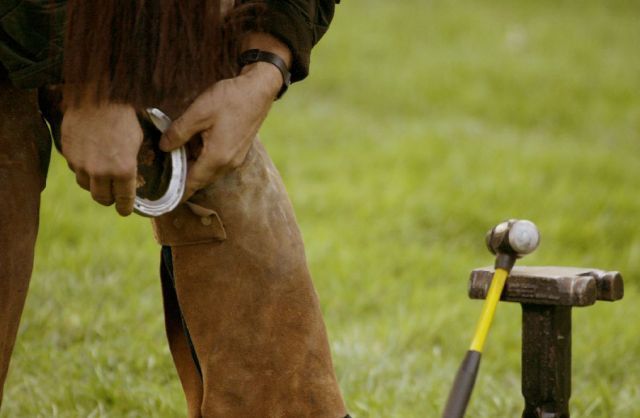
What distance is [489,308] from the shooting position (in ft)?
6.32

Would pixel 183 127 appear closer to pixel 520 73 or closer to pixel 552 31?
pixel 520 73

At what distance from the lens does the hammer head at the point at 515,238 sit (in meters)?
2.00

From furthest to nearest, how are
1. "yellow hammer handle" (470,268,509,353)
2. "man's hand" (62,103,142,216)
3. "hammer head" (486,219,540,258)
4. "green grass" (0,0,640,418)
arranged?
"green grass" (0,0,640,418)
"hammer head" (486,219,540,258)
"yellow hammer handle" (470,268,509,353)
"man's hand" (62,103,142,216)

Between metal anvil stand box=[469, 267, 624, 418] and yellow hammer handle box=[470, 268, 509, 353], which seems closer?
yellow hammer handle box=[470, 268, 509, 353]

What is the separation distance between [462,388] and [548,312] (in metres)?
0.44

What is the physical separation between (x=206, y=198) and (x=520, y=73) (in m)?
7.83

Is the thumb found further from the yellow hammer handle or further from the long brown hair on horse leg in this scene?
the yellow hammer handle

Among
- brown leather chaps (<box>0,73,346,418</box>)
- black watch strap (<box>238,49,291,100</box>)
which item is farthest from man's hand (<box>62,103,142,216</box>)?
black watch strap (<box>238,49,291,100</box>)

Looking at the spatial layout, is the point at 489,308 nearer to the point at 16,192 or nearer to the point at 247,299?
the point at 247,299

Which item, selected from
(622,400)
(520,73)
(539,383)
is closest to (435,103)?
(520,73)

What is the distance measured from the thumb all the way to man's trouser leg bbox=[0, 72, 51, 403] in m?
0.24

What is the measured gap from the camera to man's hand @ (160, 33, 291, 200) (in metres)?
1.80

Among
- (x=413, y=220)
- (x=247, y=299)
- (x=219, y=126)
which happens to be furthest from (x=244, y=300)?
(x=413, y=220)

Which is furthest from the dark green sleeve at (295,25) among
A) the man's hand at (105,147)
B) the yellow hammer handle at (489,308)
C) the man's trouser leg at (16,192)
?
the yellow hammer handle at (489,308)
